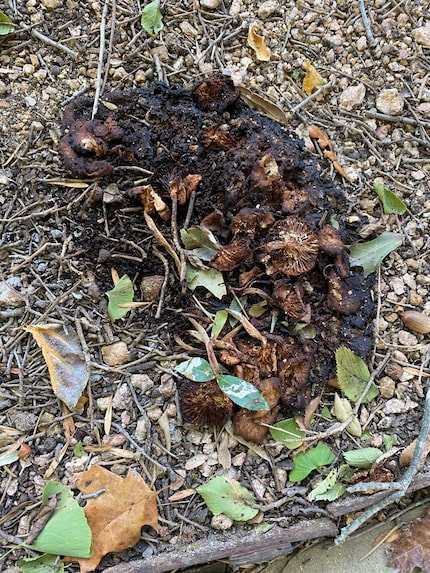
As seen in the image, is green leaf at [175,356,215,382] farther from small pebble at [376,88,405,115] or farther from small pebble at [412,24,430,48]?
small pebble at [412,24,430,48]

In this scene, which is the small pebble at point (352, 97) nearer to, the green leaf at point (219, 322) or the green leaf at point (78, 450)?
the green leaf at point (219, 322)

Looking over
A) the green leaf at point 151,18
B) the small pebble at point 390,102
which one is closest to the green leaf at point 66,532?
the green leaf at point 151,18

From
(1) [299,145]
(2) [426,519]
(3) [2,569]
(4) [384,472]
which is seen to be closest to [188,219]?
(1) [299,145]

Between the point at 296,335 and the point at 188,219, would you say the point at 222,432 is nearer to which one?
the point at 296,335

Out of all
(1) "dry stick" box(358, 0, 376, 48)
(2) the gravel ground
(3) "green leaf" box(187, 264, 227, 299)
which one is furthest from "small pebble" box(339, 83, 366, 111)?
(3) "green leaf" box(187, 264, 227, 299)

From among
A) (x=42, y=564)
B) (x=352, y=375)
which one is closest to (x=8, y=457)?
(x=42, y=564)
